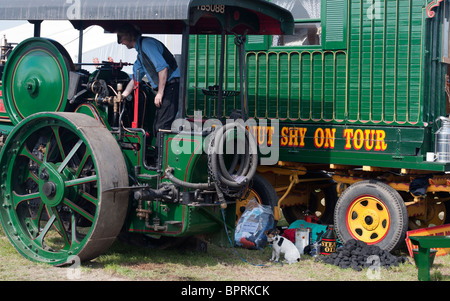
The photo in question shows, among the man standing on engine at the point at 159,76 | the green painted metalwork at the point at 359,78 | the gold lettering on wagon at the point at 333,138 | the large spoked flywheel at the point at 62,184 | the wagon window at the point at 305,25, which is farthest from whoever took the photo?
the wagon window at the point at 305,25

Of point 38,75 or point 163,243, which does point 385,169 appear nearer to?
point 163,243

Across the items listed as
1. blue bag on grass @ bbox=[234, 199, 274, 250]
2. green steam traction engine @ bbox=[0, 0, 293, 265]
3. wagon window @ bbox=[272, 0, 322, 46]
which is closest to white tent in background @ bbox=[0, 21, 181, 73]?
wagon window @ bbox=[272, 0, 322, 46]

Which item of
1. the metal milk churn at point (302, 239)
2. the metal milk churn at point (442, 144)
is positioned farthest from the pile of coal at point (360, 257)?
the metal milk churn at point (442, 144)

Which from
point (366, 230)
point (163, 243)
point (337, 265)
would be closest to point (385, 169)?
point (366, 230)

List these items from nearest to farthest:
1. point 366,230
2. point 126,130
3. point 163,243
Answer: point 126,130
point 163,243
point 366,230

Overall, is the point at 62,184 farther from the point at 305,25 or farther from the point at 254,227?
the point at 305,25

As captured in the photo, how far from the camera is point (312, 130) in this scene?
28.1 feet

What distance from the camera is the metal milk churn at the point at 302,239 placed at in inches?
315

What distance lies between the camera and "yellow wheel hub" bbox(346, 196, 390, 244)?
7.97m

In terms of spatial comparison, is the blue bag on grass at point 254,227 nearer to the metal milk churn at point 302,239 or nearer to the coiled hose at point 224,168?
the metal milk churn at point 302,239

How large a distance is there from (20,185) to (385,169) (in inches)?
156

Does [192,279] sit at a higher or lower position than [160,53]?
lower

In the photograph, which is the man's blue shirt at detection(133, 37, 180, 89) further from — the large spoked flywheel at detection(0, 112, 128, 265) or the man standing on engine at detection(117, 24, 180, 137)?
the large spoked flywheel at detection(0, 112, 128, 265)

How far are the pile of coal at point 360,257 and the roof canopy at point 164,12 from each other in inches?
91.9
